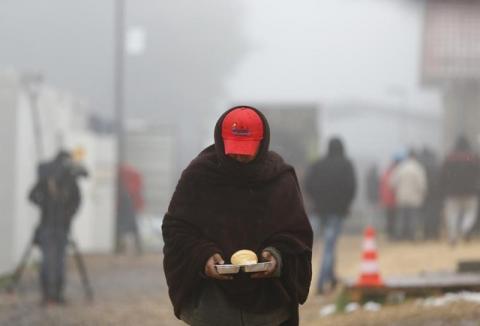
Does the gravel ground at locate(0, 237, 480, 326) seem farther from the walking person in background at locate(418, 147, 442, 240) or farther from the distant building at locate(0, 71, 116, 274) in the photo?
the walking person in background at locate(418, 147, 442, 240)

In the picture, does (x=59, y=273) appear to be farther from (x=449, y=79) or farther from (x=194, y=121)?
(x=449, y=79)

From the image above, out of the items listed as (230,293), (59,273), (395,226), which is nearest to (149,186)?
(395,226)

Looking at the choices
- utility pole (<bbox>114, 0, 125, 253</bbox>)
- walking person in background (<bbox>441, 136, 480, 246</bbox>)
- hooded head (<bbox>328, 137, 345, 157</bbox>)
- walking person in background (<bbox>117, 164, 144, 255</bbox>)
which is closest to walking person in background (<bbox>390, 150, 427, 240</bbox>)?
walking person in background (<bbox>441, 136, 480, 246</bbox>)

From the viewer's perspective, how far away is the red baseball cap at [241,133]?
14.6 ft

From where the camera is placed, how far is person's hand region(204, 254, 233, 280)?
4379 mm

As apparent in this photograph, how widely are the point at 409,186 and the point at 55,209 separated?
8.47 meters

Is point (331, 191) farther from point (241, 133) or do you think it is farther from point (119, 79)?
point (119, 79)

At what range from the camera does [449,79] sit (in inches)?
897

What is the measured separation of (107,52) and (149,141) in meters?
1.88

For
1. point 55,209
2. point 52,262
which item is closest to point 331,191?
point 55,209

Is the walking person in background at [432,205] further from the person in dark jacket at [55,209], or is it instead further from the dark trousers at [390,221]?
the person in dark jacket at [55,209]

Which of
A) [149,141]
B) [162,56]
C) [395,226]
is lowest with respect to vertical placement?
[395,226]

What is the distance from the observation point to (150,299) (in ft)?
40.2

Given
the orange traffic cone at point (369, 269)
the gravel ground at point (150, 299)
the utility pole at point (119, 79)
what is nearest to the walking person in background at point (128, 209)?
the utility pole at point (119, 79)
